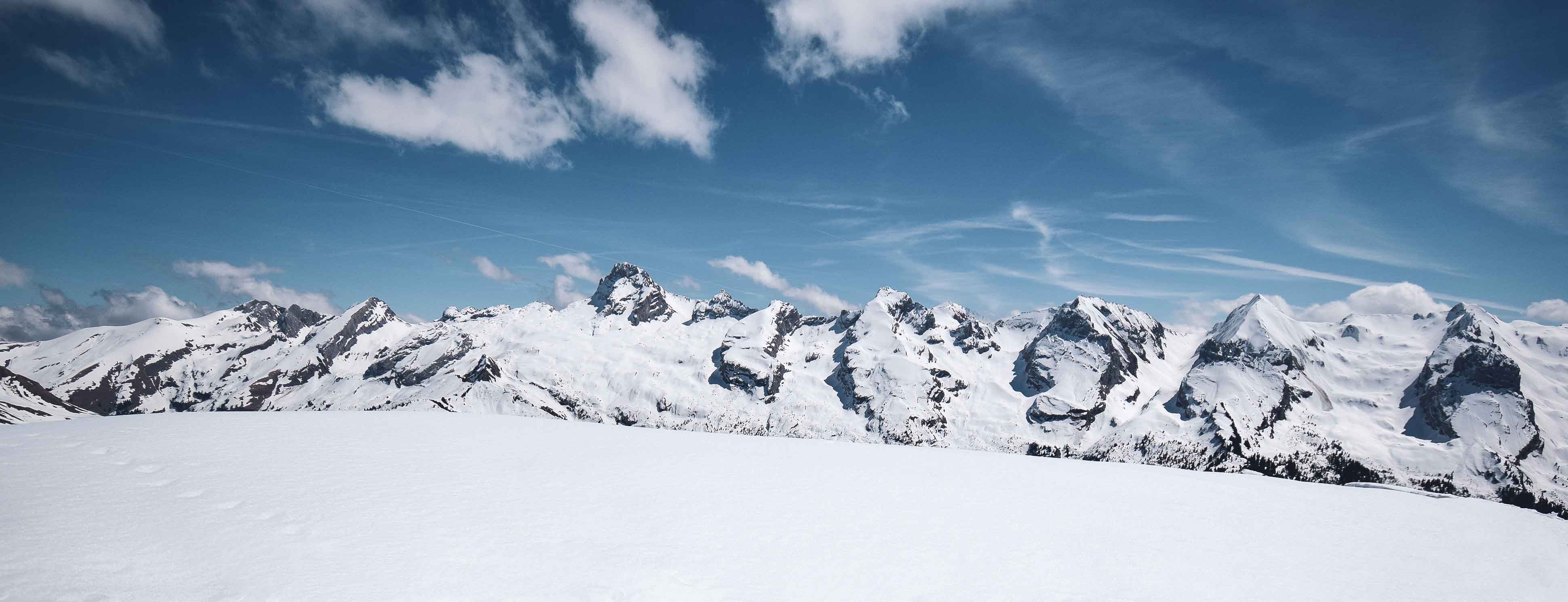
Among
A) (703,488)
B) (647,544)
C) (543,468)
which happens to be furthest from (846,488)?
(543,468)

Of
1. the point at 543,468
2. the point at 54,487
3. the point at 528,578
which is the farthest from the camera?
the point at 543,468

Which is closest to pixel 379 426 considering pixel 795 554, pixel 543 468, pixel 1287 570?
pixel 543 468

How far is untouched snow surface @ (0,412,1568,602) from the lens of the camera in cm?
1002

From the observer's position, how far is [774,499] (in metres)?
16.1

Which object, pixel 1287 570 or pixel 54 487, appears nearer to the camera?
pixel 54 487

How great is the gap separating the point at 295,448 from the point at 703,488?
1284 cm

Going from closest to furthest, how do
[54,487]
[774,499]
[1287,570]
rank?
[54,487]
[1287,570]
[774,499]

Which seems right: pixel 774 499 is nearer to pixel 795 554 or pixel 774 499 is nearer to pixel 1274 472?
pixel 795 554

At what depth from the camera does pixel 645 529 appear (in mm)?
12992

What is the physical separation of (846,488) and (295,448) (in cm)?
1692

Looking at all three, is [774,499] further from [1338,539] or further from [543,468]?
[1338,539]

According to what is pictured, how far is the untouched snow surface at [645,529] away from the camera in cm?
1002

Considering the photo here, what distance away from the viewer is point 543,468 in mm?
18141

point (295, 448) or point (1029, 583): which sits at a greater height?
point (295, 448)
